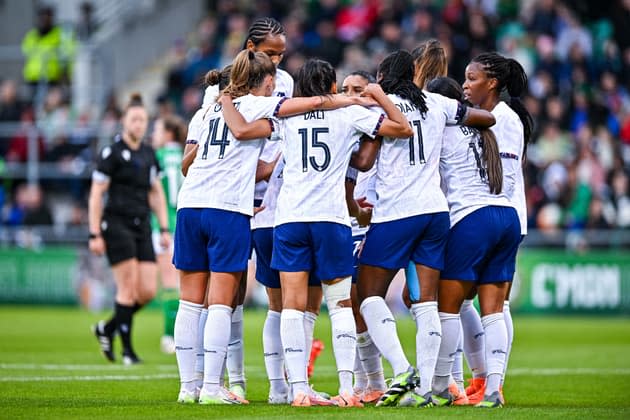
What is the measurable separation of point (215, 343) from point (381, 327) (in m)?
1.19

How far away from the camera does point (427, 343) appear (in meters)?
8.59

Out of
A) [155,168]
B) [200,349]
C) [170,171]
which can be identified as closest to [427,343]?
[200,349]

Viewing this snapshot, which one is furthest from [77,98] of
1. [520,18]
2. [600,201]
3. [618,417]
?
[618,417]

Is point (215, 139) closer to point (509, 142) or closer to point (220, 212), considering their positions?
point (220, 212)

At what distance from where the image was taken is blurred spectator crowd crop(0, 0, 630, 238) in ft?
74.0

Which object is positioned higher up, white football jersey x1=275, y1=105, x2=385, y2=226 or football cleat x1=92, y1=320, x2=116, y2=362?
white football jersey x1=275, y1=105, x2=385, y2=226

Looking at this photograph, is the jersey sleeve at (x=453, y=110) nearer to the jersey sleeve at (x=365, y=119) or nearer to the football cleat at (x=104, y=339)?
the jersey sleeve at (x=365, y=119)

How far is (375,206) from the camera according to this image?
8.80m

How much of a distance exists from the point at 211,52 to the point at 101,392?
19012 mm

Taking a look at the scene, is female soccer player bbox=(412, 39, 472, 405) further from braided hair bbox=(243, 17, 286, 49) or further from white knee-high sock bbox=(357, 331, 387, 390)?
braided hair bbox=(243, 17, 286, 49)

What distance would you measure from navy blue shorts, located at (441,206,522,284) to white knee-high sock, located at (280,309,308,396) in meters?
1.17

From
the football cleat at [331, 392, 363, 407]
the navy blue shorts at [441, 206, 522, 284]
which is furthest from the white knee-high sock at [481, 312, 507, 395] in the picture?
the football cleat at [331, 392, 363, 407]

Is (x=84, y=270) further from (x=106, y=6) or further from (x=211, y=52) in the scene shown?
(x=106, y=6)

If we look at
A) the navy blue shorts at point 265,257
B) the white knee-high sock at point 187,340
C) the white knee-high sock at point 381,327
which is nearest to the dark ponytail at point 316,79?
the navy blue shorts at point 265,257
